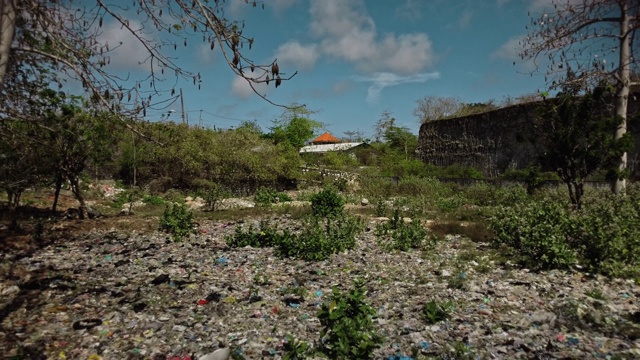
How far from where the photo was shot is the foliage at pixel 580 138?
8656 mm

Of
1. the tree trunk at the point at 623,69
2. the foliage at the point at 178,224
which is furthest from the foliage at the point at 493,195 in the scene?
the foliage at the point at 178,224

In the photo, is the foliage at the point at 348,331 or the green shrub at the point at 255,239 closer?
the foliage at the point at 348,331

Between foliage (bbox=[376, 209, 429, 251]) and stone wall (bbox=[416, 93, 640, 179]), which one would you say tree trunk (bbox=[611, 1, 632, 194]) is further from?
stone wall (bbox=[416, 93, 640, 179])

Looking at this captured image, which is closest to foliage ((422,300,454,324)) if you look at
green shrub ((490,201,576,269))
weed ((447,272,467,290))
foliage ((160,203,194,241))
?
weed ((447,272,467,290))

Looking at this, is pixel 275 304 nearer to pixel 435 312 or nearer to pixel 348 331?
pixel 348 331

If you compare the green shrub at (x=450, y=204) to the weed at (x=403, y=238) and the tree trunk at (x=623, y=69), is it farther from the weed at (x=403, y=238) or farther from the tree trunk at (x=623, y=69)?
the weed at (x=403, y=238)

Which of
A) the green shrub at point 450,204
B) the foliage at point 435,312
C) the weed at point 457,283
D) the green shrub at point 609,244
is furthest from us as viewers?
the green shrub at point 450,204

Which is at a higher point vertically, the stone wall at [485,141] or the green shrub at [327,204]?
the stone wall at [485,141]

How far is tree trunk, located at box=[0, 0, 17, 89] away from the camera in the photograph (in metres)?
2.44

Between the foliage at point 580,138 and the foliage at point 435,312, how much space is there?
6278 mm

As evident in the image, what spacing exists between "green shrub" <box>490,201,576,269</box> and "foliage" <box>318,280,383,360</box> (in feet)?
9.81

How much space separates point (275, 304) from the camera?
4.36m

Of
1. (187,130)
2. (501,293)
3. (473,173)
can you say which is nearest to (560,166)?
(501,293)

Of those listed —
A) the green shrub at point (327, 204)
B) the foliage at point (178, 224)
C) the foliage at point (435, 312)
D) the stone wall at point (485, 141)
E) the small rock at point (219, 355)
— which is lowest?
the small rock at point (219, 355)
